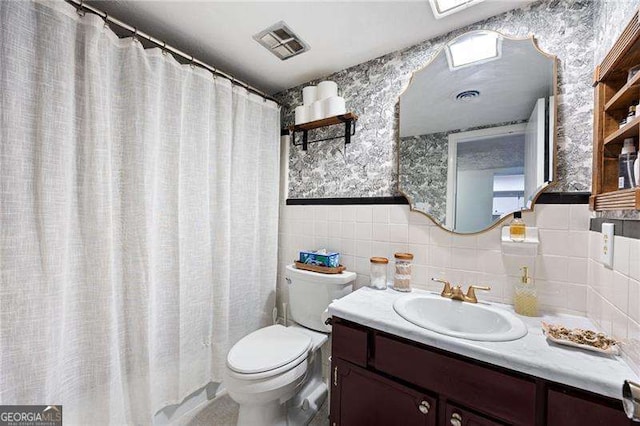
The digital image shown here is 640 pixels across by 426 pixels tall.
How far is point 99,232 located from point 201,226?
18.1 inches

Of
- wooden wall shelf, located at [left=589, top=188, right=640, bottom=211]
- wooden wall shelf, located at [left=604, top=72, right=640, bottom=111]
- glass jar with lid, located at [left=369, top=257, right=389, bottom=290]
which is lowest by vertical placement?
glass jar with lid, located at [left=369, top=257, right=389, bottom=290]

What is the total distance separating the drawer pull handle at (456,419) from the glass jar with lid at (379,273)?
621 millimetres

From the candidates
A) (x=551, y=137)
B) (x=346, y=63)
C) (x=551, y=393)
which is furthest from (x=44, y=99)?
(x=551, y=137)

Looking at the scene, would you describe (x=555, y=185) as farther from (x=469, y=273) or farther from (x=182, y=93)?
(x=182, y=93)

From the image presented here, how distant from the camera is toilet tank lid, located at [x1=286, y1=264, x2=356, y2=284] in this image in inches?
59.2

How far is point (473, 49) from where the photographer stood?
126cm

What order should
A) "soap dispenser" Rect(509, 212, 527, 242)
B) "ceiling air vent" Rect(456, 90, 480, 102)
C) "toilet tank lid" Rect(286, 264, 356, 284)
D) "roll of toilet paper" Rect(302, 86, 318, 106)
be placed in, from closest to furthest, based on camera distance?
"soap dispenser" Rect(509, 212, 527, 242) → "ceiling air vent" Rect(456, 90, 480, 102) → "toilet tank lid" Rect(286, 264, 356, 284) → "roll of toilet paper" Rect(302, 86, 318, 106)

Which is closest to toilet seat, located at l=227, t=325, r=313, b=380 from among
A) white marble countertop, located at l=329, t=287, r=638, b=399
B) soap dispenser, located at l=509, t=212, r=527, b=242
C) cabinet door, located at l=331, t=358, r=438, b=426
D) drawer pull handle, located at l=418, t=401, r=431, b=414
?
cabinet door, located at l=331, t=358, r=438, b=426

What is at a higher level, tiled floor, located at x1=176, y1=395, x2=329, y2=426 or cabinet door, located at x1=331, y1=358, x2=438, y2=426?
cabinet door, located at x1=331, y1=358, x2=438, y2=426

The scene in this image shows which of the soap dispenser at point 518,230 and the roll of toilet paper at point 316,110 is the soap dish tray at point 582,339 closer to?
the soap dispenser at point 518,230

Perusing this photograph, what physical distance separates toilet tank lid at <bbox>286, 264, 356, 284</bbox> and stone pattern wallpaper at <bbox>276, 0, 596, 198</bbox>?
51cm

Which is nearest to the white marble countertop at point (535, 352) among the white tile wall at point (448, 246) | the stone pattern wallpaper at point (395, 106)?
the white tile wall at point (448, 246)

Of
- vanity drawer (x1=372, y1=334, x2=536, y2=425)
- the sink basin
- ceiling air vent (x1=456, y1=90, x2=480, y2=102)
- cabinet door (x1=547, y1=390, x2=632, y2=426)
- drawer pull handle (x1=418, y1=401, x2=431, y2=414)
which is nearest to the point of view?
cabinet door (x1=547, y1=390, x2=632, y2=426)

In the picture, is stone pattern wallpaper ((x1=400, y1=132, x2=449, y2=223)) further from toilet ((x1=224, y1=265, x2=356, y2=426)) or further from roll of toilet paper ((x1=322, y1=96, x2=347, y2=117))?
toilet ((x1=224, y1=265, x2=356, y2=426))
